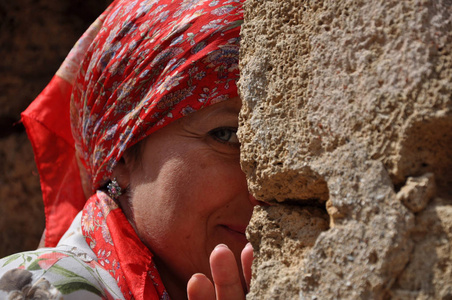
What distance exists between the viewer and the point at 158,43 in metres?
1.43

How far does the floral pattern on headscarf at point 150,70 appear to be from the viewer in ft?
4.42

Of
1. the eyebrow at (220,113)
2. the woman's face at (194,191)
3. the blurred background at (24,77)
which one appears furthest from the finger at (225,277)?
the blurred background at (24,77)

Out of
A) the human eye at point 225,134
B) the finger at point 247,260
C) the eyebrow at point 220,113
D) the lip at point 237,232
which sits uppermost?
the eyebrow at point 220,113

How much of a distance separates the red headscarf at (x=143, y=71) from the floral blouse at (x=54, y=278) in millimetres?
320

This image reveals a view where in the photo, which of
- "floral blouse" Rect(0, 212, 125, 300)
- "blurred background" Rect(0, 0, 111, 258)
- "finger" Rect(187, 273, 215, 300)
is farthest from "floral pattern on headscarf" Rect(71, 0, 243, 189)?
"blurred background" Rect(0, 0, 111, 258)

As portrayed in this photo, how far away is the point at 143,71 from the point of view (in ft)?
4.74

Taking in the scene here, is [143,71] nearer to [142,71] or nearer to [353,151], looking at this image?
[142,71]

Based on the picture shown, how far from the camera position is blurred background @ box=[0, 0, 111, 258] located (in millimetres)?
2789

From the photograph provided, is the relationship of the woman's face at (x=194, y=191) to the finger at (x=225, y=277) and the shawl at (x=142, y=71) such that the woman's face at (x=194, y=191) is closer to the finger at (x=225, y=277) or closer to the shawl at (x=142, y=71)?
the shawl at (x=142, y=71)

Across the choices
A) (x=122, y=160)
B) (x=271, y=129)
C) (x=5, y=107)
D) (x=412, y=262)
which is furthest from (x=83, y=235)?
(x=5, y=107)

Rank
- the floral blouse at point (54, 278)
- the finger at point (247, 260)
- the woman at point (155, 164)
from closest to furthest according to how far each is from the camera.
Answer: the finger at point (247, 260), the floral blouse at point (54, 278), the woman at point (155, 164)

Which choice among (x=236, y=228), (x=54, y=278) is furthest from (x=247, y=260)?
(x=54, y=278)

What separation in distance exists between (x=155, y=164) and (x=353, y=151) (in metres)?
0.82

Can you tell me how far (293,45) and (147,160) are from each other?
0.77 m
